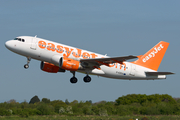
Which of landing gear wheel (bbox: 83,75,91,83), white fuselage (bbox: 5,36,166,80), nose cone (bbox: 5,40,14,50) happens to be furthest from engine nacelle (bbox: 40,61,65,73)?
nose cone (bbox: 5,40,14,50)

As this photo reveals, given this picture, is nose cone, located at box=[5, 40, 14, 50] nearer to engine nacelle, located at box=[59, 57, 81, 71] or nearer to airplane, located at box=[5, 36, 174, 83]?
airplane, located at box=[5, 36, 174, 83]

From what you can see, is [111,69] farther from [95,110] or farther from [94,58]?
[95,110]

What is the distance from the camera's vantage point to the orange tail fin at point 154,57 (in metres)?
48.9

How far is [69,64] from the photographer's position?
41.2 meters

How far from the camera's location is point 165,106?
57.1 m

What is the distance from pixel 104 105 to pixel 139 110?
21.6 feet

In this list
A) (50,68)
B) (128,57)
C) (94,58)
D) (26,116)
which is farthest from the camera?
(26,116)

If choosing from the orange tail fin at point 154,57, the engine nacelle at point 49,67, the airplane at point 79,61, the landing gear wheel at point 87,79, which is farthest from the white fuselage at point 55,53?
the engine nacelle at point 49,67

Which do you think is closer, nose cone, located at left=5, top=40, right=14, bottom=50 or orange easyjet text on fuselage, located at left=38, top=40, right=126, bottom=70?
nose cone, located at left=5, top=40, right=14, bottom=50

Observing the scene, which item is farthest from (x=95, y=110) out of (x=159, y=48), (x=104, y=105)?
(x=159, y=48)

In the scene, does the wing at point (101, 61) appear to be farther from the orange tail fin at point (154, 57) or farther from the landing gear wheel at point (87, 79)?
the orange tail fin at point (154, 57)

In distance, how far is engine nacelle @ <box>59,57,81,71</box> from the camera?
40.9 meters

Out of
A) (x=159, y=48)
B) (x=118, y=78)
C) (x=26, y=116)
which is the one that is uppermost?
(x=159, y=48)

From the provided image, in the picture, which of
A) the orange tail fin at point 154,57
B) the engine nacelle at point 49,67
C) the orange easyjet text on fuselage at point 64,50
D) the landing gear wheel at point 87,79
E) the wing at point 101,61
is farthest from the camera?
the orange tail fin at point 154,57
